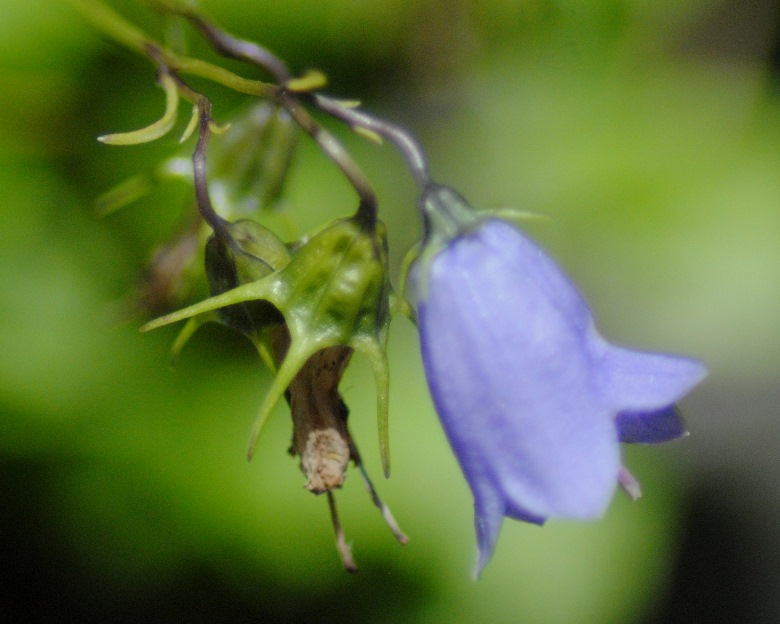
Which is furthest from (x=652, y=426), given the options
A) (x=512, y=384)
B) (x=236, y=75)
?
(x=236, y=75)

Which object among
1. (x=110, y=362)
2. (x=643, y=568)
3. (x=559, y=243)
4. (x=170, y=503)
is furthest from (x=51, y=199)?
(x=643, y=568)

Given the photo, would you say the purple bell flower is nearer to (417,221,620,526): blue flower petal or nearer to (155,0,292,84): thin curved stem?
(417,221,620,526): blue flower petal

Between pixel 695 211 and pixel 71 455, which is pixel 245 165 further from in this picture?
pixel 695 211

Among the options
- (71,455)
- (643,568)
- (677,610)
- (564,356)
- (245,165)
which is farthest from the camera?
(677,610)

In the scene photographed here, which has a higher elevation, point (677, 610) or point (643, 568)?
point (643, 568)

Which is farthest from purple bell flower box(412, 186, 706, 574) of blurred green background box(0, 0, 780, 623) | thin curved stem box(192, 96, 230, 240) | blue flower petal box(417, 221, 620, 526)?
blurred green background box(0, 0, 780, 623)

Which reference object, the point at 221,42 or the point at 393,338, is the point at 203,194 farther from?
the point at 393,338

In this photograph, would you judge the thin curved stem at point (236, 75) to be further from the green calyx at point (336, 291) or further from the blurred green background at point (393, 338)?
the blurred green background at point (393, 338)
